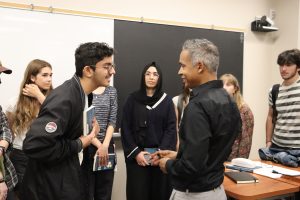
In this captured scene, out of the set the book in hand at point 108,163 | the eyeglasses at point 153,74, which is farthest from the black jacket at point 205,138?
the eyeglasses at point 153,74

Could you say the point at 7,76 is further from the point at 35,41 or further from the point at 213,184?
the point at 213,184

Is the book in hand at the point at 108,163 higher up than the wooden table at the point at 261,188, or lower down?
lower down

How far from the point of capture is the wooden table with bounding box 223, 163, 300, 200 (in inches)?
72.0

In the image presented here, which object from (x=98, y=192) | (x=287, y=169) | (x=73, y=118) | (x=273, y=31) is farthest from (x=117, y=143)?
(x=273, y=31)

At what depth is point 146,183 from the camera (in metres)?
2.96

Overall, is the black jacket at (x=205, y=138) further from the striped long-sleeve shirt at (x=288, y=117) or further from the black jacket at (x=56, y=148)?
the striped long-sleeve shirt at (x=288, y=117)

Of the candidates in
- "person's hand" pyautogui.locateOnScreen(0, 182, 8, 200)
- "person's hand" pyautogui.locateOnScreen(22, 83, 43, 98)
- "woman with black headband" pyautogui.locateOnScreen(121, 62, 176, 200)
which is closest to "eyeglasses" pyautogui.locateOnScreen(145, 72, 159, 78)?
"woman with black headband" pyautogui.locateOnScreen(121, 62, 176, 200)

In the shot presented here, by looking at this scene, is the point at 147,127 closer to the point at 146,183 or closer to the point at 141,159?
the point at 141,159

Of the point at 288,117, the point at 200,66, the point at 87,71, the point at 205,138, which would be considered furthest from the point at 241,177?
the point at 87,71

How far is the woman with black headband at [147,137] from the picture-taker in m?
2.95

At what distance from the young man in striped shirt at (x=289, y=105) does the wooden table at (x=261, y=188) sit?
2.49ft

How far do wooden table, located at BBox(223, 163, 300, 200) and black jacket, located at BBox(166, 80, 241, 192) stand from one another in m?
0.21

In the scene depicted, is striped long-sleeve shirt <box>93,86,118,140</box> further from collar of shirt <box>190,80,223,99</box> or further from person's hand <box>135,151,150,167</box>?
collar of shirt <box>190,80,223,99</box>

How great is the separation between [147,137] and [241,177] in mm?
1105
